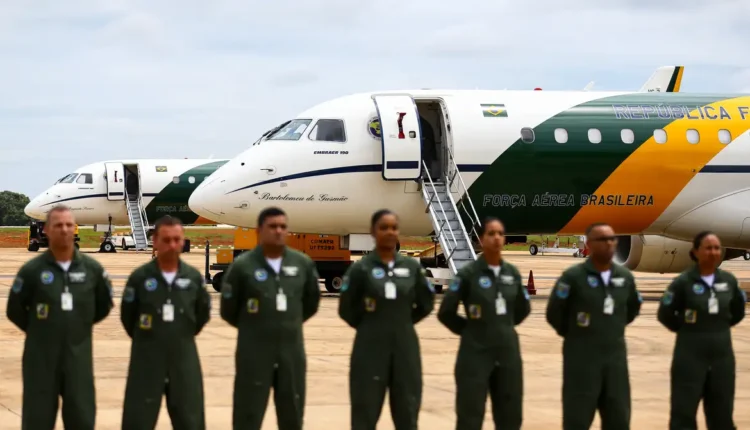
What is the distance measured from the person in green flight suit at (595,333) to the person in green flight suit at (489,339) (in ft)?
1.16

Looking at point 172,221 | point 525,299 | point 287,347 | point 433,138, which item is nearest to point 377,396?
point 287,347

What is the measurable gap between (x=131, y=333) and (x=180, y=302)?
0.50 meters

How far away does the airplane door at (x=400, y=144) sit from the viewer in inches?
825

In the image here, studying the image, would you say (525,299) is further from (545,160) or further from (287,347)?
(545,160)

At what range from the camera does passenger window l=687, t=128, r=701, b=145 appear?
2253 cm

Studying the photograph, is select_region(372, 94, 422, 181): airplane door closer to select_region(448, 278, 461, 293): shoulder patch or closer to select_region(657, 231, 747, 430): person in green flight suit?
select_region(657, 231, 747, 430): person in green flight suit

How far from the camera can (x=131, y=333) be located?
812cm

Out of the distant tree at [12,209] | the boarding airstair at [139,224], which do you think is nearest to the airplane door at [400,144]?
the boarding airstair at [139,224]

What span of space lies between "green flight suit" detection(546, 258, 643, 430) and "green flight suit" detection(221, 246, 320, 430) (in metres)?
1.95

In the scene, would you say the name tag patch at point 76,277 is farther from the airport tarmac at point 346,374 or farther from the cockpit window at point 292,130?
the cockpit window at point 292,130

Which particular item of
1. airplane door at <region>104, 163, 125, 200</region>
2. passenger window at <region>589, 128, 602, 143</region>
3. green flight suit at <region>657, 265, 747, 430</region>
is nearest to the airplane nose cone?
airplane door at <region>104, 163, 125, 200</region>

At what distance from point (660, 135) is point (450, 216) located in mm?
4743

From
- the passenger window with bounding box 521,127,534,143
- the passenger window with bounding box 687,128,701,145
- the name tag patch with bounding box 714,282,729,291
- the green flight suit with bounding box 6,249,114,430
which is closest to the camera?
the green flight suit with bounding box 6,249,114,430

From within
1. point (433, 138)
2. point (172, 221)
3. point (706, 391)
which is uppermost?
point (433, 138)
